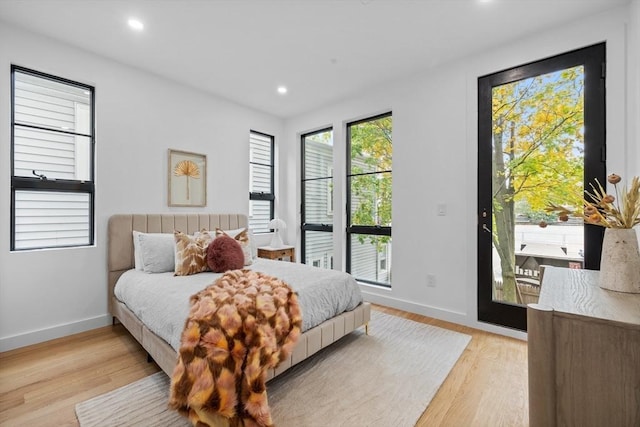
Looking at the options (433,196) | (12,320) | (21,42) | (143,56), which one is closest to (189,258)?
(12,320)

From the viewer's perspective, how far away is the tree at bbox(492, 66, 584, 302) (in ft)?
7.58

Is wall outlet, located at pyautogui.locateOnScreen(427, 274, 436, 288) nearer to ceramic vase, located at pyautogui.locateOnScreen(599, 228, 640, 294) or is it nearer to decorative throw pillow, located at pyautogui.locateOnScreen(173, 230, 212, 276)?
ceramic vase, located at pyautogui.locateOnScreen(599, 228, 640, 294)

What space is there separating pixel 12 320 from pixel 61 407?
123cm

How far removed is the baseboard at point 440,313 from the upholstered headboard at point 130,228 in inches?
89.8

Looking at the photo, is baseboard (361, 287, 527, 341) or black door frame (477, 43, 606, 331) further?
baseboard (361, 287, 527, 341)

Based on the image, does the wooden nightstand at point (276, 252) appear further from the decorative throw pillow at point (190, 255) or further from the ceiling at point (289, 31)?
the ceiling at point (289, 31)

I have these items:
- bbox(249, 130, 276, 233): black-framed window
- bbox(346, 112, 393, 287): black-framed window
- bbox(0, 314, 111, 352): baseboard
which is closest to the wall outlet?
bbox(346, 112, 393, 287): black-framed window

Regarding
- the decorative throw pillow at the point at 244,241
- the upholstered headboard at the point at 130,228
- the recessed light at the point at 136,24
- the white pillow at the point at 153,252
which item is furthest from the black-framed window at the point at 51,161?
the decorative throw pillow at the point at 244,241

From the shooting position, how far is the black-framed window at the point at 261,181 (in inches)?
168

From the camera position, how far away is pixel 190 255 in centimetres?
259

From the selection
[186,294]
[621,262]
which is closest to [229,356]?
[186,294]

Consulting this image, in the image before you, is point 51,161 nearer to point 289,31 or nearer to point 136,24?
point 136,24

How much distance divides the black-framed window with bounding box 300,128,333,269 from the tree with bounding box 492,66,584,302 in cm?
212

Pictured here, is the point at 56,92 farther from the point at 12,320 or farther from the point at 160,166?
the point at 12,320
